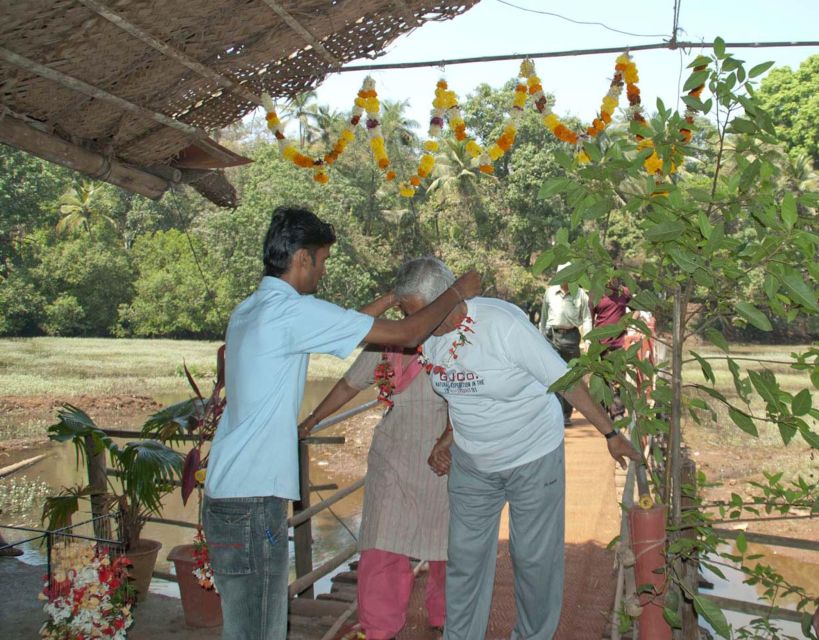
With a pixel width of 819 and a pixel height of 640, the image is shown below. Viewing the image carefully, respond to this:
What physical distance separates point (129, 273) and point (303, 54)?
94.7 feet

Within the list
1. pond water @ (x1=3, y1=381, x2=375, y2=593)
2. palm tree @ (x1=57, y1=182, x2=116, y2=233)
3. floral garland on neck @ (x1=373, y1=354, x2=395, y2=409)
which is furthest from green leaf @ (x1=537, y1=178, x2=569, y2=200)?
palm tree @ (x1=57, y1=182, x2=116, y2=233)

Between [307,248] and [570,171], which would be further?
[307,248]

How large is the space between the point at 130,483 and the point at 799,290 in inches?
128

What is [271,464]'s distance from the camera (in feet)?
6.84

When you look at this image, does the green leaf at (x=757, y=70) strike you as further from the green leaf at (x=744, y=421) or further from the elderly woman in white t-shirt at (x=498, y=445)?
the elderly woman in white t-shirt at (x=498, y=445)

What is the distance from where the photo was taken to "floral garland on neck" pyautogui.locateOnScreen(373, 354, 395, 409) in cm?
320

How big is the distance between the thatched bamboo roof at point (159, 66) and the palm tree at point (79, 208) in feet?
90.4

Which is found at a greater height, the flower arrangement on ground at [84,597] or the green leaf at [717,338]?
the green leaf at [717,338]

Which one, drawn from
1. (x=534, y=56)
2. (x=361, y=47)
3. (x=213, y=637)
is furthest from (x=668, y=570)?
(x=534, y=56)

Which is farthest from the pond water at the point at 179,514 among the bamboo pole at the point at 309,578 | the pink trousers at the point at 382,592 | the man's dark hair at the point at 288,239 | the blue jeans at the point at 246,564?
the man's dark hair at the point at 288,239

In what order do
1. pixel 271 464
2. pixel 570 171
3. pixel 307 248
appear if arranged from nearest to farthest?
pixel 570 171, pixel 271 464, pixel 307 248

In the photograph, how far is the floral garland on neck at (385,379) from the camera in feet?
10.5

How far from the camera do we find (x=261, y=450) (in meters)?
2.08

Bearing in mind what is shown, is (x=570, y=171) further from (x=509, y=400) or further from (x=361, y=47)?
(x=361, y=47)
